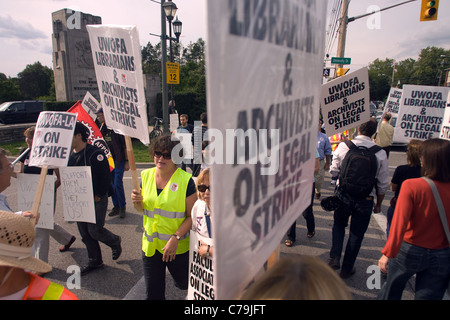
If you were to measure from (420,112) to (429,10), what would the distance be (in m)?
5.93

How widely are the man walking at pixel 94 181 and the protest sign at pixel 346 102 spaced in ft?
9.55

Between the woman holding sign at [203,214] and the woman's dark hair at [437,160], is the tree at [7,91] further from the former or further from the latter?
the woman's dark hair at [437,160]

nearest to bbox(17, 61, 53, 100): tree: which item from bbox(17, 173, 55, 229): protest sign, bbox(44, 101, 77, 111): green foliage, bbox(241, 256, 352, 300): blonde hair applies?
bbox(44, 101, 77, 111): green foliage

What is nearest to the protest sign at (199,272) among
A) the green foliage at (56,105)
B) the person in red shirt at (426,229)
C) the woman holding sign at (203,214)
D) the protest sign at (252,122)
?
the woman holding sign at (203,214)

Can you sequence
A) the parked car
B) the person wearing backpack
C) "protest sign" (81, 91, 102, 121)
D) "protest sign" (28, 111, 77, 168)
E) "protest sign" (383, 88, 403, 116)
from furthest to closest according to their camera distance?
the parked car → "protest sign" (383, 88, 403, 116) → "protest sign" (81, 91, 102, 121) → the person wearing backpack → "protest sign" (28, 111, 77, 168)

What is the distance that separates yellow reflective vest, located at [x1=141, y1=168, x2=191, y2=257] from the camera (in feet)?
8.09

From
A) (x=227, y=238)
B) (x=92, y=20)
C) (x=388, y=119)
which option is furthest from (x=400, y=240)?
(x=92, y=20)

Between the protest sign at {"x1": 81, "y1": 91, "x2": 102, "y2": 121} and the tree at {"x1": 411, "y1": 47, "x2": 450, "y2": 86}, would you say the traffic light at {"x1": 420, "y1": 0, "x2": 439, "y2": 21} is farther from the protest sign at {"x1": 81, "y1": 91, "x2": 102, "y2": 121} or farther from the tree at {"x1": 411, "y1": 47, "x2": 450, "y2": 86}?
the tree at {"x1": 411, "y1": 47, "x2": 450, "y2": 86}

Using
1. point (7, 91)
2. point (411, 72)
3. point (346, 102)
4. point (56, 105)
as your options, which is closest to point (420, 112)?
point (346, 102)

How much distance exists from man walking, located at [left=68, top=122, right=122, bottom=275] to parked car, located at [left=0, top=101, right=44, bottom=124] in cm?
2139

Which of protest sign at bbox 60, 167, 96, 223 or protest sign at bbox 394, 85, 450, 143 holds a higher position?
protest sign at bbox 394, 85, 450, 143

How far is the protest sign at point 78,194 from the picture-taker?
10.9 ft

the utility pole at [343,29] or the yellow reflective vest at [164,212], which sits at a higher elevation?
the utility pole at [343,29]

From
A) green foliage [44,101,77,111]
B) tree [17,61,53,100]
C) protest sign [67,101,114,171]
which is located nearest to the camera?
protest sign [67,101,114,171]
